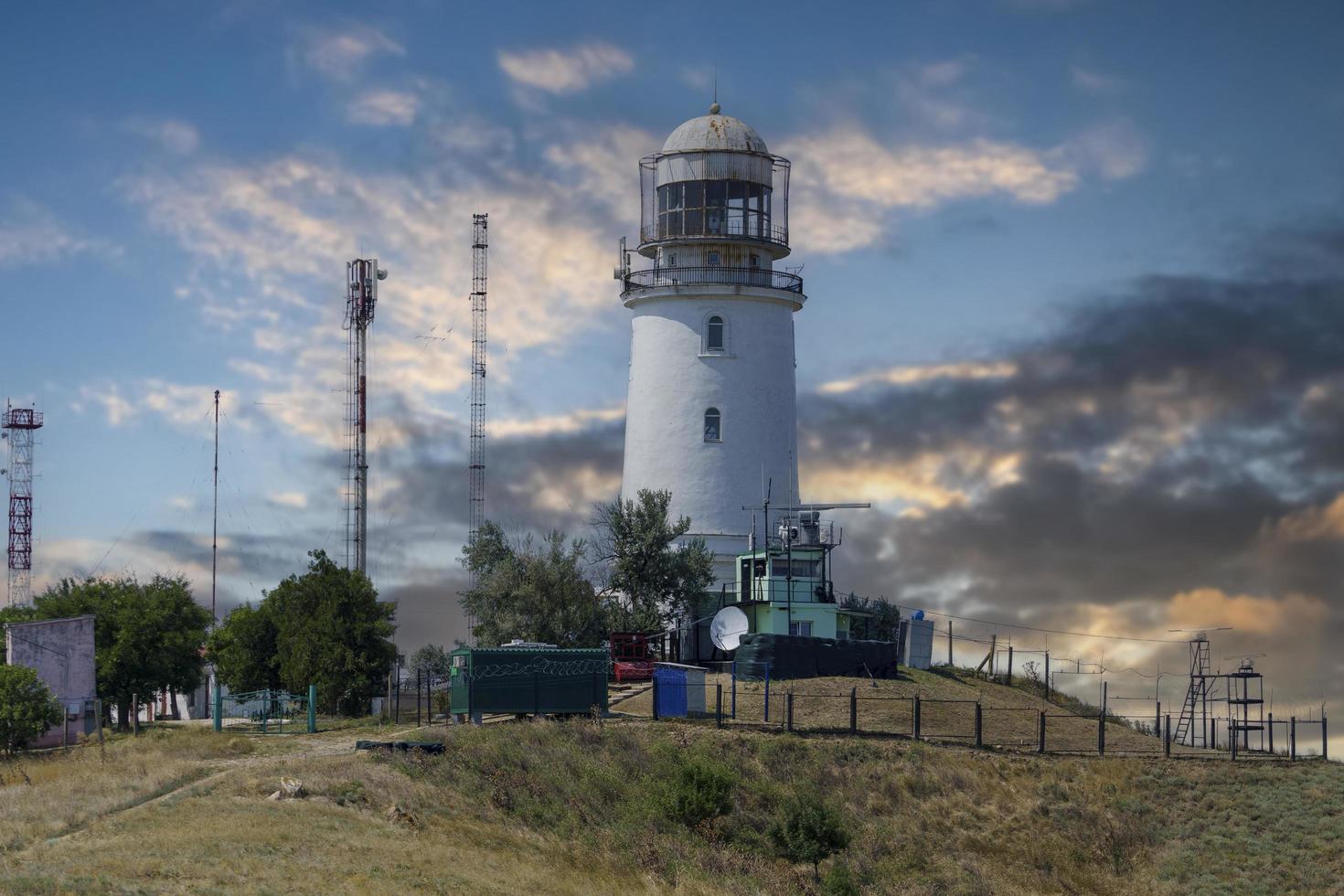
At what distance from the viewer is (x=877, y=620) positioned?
211ft

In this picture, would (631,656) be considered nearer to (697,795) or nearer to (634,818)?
(697,795)

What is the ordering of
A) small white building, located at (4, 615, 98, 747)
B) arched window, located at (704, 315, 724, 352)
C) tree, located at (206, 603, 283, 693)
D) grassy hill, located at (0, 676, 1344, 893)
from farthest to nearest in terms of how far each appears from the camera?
arched window, located at (704, 315, 724, 352)
tree, located at (206, 603, 283, 693)
small white building, located at (4, 615, 98, 747)
grassy hill, located at (0, 676, 1344, 893)

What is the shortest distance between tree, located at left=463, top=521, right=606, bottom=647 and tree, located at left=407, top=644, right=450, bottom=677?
563 cm

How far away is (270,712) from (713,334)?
68.7ft

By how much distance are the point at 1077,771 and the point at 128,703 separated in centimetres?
3249

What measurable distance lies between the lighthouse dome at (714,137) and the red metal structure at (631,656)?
18638mm

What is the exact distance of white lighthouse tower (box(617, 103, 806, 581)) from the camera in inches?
2403

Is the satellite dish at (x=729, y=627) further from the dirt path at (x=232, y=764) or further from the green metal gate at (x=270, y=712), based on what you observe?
the green metal gate at (x=270, y=712)

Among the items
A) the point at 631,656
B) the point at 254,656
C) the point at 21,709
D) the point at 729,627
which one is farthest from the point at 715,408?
the point at 21,709

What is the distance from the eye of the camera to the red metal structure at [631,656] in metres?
54.1

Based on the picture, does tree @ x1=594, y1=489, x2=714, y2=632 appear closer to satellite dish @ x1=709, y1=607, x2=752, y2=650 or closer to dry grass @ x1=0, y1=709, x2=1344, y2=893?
satellite dish @ x1=709, y1=607, x2=752, y2=650

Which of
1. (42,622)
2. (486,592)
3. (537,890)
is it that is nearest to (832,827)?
(537,890)

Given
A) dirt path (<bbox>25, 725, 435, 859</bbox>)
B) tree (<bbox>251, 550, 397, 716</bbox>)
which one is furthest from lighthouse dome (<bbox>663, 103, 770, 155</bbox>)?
dirt path (<bbox>25, 725, 435, 859</bbox>)

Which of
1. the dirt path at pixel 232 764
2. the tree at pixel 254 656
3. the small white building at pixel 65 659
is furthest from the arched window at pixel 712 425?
the small white building at pixel 65 659
